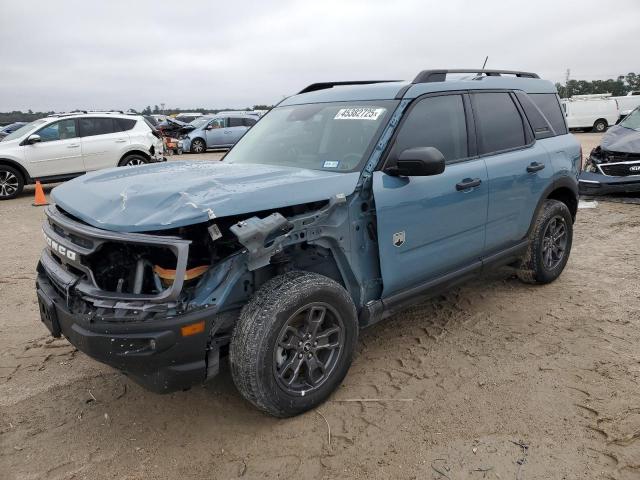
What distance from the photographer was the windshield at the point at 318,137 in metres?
3.36

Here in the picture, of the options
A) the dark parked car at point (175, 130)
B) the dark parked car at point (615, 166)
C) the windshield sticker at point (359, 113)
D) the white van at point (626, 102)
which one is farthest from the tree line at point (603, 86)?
the windshield sticker at point (359, 113)

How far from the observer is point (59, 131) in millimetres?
11430

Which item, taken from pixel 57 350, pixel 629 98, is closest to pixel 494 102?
pixel 57 350

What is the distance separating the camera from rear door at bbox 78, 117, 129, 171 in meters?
11.6

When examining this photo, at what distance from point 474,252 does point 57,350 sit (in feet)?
Result: 10.8

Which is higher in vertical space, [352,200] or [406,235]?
[352,200]

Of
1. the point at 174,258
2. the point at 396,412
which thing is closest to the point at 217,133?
the point at 174,258

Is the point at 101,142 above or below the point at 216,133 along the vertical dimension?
below

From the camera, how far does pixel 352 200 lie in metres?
3.05

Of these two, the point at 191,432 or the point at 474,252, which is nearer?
the point at 191,432

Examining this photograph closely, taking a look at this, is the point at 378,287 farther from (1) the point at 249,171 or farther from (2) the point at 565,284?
(2) the point at 565,284

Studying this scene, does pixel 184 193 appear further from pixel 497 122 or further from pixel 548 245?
pixel 548 245

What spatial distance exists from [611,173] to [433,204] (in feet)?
23.2

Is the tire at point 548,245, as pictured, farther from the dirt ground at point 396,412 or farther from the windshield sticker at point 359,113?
the windshield sticker at point 359,113
